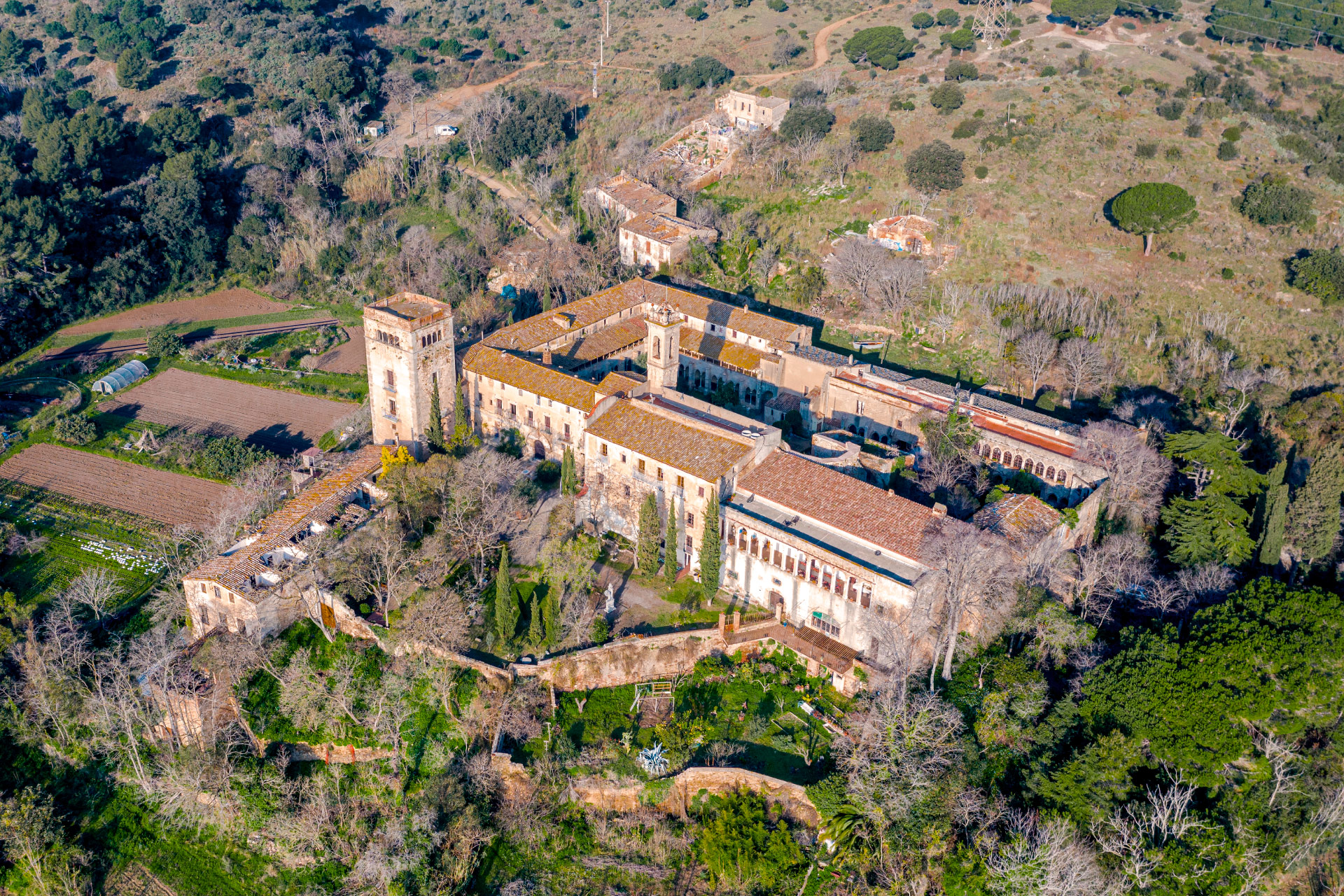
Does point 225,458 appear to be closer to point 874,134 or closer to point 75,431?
point 75,431

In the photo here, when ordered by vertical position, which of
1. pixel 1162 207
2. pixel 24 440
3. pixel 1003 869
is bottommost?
pixel 24 440

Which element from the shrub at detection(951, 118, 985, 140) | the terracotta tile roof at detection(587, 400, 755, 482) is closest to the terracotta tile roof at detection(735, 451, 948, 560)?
the terracotta tile roof at detection(587, 400, 755, 482)

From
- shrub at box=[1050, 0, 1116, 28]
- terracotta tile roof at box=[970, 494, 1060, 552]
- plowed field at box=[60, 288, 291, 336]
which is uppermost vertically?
shrub at box=[1050, 0, 1116, 28]

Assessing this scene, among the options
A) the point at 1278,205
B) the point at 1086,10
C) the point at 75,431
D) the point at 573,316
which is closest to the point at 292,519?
the point at 573,316

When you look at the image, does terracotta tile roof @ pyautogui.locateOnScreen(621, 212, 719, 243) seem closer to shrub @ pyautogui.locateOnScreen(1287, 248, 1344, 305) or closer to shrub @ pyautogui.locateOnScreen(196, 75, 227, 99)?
shrub @ pyautogui.locateOnScreen(1287, 248, 1344, 305)

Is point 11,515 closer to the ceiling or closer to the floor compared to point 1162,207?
closer to the floor

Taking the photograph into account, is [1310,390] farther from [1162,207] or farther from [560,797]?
[560,797]

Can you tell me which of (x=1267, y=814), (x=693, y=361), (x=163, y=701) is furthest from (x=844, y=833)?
(x=693, y=361)
